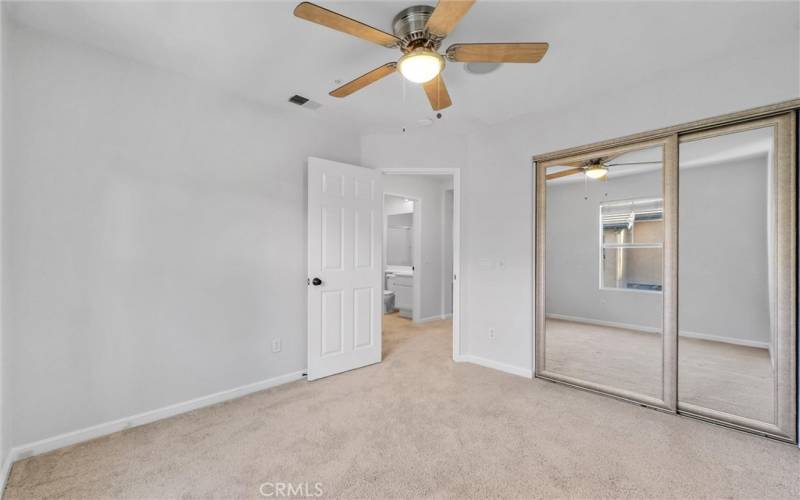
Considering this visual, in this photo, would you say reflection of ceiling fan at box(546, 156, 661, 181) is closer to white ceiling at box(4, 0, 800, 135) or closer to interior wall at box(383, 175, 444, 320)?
white ceiling at box(4, 0, 800, 135)

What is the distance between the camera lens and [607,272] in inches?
124

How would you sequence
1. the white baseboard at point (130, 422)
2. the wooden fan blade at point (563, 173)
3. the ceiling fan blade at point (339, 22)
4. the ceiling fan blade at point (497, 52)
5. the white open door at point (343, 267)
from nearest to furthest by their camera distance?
1. the ceiling fan blade at point (339, 22)
2. the ceiling fan blade at point (497, 52)
3. the white baseboard at point (130, 422)
4. the wooden fan blade at point (563, 173)
5. the white open door at point (343, 267)

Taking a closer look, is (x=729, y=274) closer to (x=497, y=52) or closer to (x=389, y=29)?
(x=497, y=52)

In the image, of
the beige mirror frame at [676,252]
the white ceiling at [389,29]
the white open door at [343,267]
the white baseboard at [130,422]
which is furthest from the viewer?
the white open door at [343,267]

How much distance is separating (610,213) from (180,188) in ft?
11.5

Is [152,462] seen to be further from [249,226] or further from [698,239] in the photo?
[698,239]

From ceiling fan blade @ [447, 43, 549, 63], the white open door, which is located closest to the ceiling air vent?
the white open door

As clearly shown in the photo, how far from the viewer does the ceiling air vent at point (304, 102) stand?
301cm

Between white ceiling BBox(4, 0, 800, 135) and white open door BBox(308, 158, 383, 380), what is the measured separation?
2.86ft

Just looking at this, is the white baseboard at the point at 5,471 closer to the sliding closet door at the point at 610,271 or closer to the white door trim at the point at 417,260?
the sliding closet door at the point at 610,271

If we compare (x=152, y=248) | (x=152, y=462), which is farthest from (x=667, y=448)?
(x=152, y=248)

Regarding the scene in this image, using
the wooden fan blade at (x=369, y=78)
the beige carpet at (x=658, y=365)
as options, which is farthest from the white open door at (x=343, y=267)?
the beige carpet at (x=658, y=365)

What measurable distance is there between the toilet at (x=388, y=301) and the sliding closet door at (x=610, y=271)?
11.4ft

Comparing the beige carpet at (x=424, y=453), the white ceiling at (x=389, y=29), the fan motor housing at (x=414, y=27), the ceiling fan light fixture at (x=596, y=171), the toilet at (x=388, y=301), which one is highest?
the white ceiling at (x=389, y=29)
